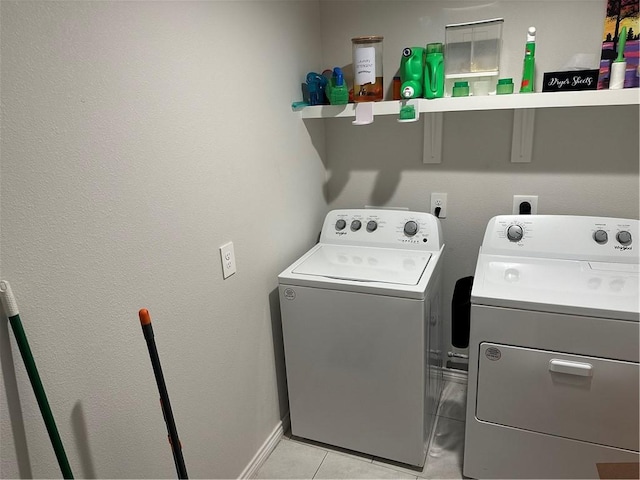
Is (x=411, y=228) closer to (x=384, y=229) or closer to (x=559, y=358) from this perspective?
(x=384, y=229)

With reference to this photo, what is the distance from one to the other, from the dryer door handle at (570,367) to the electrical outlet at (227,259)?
1.10 metres

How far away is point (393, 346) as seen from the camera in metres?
1.63

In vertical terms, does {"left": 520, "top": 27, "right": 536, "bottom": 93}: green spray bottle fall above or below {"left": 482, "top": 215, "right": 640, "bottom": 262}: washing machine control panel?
above

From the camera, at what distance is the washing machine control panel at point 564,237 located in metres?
1.67

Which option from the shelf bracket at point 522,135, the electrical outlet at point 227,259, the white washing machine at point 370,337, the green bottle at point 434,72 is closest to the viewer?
the electrical outlet at point 227,259

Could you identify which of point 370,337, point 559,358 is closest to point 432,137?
point 370,337

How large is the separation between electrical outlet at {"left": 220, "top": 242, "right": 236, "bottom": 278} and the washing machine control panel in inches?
40.6

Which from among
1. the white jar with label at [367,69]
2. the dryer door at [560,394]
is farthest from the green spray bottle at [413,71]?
the dryer door at [560,394]

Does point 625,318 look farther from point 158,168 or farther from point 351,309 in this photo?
point 158,168

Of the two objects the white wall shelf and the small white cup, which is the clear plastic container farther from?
the small white cup

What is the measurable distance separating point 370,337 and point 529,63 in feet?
3.96

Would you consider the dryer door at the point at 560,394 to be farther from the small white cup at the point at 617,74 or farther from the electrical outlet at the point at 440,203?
the small white cup at the point at 617,74

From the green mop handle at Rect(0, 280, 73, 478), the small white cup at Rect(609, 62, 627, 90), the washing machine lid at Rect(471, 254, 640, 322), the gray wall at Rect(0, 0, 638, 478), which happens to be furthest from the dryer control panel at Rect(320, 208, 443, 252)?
the green mop handle at Rect(0, 280, 73, 478)

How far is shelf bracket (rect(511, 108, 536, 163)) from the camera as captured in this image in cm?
186
